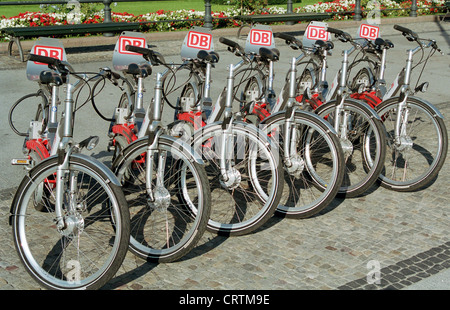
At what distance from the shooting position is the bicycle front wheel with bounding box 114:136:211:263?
4.40 metres

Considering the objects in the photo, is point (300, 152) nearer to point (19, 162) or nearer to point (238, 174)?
point (238, 174)

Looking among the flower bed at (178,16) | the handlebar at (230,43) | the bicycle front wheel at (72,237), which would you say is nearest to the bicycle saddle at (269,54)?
the handlebar at (230,43)

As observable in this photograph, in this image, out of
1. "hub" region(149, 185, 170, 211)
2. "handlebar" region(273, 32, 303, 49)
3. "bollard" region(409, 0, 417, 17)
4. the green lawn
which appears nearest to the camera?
A: "hub" region(149, 185, 170, 211)

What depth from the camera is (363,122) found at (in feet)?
19.3

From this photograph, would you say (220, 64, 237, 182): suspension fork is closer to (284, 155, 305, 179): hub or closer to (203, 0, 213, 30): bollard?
(284, 155, 305, 179): hub

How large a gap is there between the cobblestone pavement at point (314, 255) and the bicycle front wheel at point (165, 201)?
143 millimetres

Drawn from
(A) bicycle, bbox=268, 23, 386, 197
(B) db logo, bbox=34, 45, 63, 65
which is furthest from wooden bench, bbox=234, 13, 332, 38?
(B) db logo, bbox=34, 45, 63, 65

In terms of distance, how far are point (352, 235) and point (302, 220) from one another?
45 cm

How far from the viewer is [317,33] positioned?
7.07 metres

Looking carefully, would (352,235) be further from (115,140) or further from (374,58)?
(374,58)

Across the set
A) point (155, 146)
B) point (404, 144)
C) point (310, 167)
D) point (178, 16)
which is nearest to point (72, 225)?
point (155, 146)
